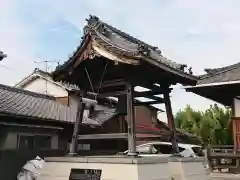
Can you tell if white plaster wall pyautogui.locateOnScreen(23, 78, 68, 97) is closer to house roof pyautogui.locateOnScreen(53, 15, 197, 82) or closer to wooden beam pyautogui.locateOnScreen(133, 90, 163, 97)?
house roof pyautogui.locateOnScreen(53, 15, 197, 82)

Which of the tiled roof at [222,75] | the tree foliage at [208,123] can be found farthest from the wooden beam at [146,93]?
the tree foliage at [208,123]

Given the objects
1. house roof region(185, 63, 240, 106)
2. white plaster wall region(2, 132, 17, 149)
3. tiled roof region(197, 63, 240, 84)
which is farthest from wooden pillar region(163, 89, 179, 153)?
white plaster wall region(2, 132, 17, 149)

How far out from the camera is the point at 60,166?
9.80 m

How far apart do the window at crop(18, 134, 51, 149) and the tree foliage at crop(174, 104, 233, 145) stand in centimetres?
1457

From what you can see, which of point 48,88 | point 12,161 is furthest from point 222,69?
point 48,88

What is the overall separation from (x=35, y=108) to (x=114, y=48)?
26.9 feet

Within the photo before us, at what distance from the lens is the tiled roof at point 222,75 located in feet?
42.3

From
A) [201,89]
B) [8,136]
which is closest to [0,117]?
[8,136]

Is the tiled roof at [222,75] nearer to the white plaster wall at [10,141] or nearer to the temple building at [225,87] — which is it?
the temple building at [225,87]

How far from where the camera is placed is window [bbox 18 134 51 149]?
14.2 metres

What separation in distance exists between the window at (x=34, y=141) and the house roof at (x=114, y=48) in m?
4.88

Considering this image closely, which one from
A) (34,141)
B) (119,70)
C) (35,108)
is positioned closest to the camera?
(119,70)

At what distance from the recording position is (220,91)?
13.7 m

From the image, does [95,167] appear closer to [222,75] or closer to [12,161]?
[12,161]
